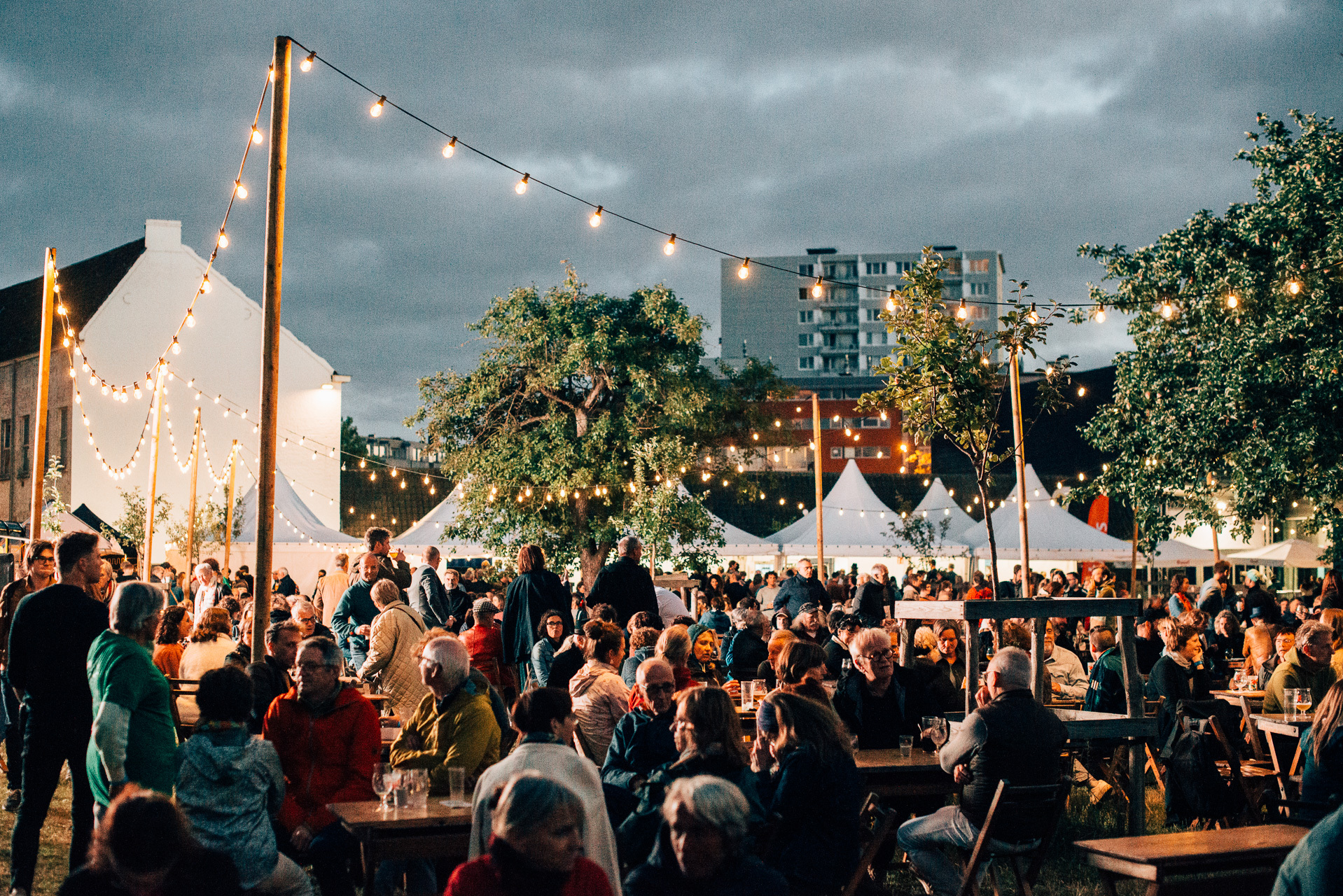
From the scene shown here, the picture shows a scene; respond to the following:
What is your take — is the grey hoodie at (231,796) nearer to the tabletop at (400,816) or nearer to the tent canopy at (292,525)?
the tabletop at (400,816)

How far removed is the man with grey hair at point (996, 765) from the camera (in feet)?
16.8

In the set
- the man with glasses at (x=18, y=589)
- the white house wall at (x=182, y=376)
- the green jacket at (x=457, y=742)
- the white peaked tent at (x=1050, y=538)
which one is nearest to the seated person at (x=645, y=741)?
the green jacket at (x=457, y=742)

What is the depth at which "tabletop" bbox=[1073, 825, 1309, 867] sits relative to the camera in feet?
13.6

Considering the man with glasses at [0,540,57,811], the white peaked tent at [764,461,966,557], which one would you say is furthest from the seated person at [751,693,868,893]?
the white peaked tent at [764,461,966,557]

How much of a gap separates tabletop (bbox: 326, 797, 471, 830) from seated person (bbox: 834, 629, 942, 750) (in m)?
2.62

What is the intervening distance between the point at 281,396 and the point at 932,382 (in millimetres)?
28835

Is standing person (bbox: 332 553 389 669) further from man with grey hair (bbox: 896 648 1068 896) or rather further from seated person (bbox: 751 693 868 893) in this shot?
seated person (bbox: 751 693 868 893)

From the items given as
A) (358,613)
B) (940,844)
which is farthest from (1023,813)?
(358,613)

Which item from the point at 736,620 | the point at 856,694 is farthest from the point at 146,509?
the point at 856,694

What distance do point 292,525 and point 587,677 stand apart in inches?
738

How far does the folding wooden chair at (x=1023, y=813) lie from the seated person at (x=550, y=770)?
174 cm

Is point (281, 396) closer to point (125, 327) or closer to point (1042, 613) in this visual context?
point (125, 327)

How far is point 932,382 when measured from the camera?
11.2 meters

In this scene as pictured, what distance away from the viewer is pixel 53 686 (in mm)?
5410
